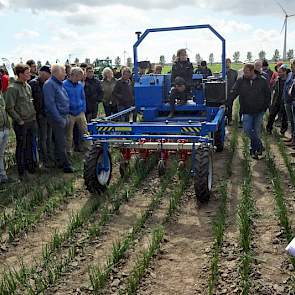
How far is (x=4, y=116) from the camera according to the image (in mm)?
5980

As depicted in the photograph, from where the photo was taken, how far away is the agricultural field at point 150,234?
347 cm

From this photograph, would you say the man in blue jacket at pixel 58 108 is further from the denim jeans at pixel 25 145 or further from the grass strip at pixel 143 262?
the grass strip at pixel 143 262

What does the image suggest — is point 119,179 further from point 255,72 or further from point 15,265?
point 255,72

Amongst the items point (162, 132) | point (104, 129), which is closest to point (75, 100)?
point (104, 129)

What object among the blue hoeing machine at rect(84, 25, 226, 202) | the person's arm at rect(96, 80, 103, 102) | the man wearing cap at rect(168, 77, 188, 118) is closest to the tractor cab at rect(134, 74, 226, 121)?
the blue hoeing machine at rect(84, 25, 226, 202)

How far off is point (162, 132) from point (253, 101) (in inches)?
94.0

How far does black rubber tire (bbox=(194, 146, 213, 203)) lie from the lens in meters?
5.09

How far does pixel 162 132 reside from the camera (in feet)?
18.5

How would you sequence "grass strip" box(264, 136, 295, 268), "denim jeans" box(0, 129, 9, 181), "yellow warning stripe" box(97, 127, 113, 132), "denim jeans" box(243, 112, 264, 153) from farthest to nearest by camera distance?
"denim jeans" box(243, 112, 264, 153), "denim jeans" box(0, 129, 9, 181), "yellow warning stripe" box(97, 127, 113, 132), "grass strip" box(264, 136, 295, 268)

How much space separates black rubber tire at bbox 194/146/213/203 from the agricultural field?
0.53ft

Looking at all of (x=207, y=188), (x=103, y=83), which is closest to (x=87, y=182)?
(x=207, y=188)

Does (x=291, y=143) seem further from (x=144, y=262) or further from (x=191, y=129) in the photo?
(x=144, y=262)

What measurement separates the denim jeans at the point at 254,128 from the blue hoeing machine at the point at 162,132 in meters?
0.58

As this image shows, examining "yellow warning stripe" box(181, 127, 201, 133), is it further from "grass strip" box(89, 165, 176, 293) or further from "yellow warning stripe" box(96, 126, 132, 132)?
"grass strip" box(89, 165, 176, 293)
